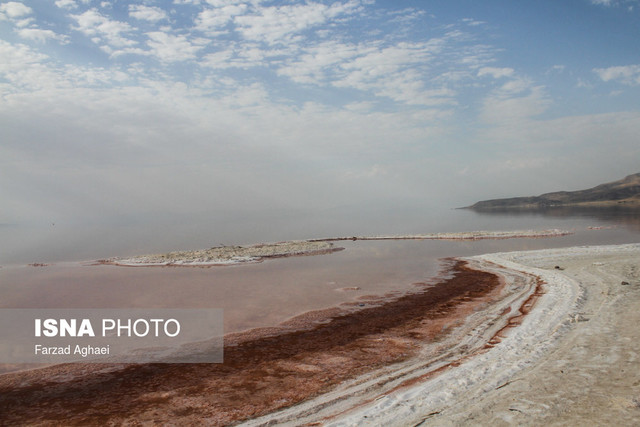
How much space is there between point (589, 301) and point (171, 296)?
19.4m

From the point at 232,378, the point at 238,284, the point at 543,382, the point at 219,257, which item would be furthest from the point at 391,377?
the point at 219,257

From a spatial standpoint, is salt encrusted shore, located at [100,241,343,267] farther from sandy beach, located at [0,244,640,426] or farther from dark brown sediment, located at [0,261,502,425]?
dark brown sediment, located at [0,261,502,425]

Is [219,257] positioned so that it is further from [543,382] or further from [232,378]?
[543,382]

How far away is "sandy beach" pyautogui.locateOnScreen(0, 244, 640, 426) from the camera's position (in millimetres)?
7402

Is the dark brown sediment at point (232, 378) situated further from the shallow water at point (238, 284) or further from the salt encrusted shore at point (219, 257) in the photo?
the salt encrusted shore at point (219, 257)

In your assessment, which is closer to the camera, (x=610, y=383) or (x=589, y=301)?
(x=610, y=383)

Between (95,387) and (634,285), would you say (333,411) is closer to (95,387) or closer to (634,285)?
(95,387)

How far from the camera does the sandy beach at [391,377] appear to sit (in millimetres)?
7402

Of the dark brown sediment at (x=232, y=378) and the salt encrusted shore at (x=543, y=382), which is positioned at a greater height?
the salt encrusted shore at (x=543, y=382)

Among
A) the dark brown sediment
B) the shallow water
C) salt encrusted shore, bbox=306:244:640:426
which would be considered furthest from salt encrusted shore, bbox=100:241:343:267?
salt encrusted shore, bbox=306:244:640:426

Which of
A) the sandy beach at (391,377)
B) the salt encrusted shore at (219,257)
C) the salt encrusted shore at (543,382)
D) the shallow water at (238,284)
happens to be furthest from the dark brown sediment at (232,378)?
the salt encrusted shore at (219,257)

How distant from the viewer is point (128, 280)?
25.6 metres

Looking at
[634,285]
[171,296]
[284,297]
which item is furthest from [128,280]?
[634,285]

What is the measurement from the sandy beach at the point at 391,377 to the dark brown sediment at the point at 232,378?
0.12 ft
